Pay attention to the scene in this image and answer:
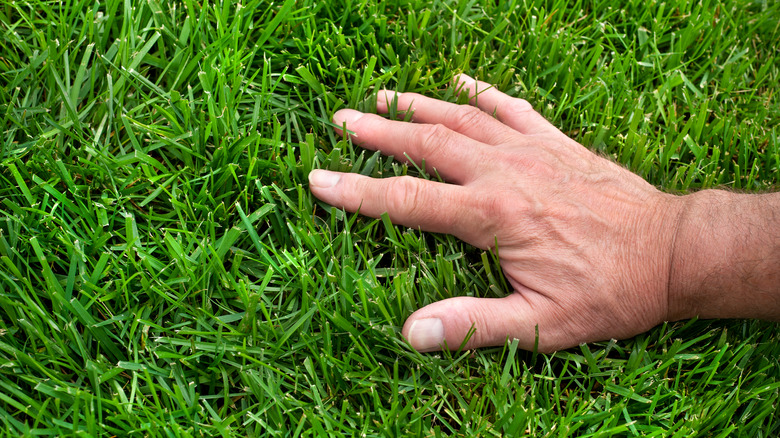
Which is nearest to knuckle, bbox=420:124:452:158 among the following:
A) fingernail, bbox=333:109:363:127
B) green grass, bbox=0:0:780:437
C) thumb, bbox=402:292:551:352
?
green grass, bbox=0:0:780:437

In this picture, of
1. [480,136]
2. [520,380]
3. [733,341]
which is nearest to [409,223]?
[480,136]

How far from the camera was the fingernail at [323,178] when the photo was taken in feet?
5.80

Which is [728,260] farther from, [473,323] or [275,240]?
[275,240]

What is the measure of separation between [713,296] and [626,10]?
1.34 meters

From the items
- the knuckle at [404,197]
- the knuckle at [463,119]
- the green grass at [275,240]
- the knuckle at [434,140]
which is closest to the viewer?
the green grass at [275,240]

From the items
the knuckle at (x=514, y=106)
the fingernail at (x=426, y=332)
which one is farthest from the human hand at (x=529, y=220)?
the knuckle at (x=514, y=106)

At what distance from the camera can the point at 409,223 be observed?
1.78 metres

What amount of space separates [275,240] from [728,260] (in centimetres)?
135

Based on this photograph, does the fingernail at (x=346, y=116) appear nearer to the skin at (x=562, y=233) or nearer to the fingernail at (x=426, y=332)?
the skin at (x=562, y=233)

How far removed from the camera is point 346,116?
1.93 metres

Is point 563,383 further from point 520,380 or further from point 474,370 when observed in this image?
point 474,370

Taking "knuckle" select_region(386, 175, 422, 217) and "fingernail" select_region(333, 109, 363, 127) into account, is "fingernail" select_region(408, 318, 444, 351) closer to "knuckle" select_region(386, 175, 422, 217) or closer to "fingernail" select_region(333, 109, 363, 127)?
"knuckle" select_region(386, 175, 422, 217)

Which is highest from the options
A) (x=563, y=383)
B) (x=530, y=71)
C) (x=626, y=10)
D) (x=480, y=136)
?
(x=626, y=10)

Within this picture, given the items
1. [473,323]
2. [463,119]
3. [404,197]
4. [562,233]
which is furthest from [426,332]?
[463,119]
